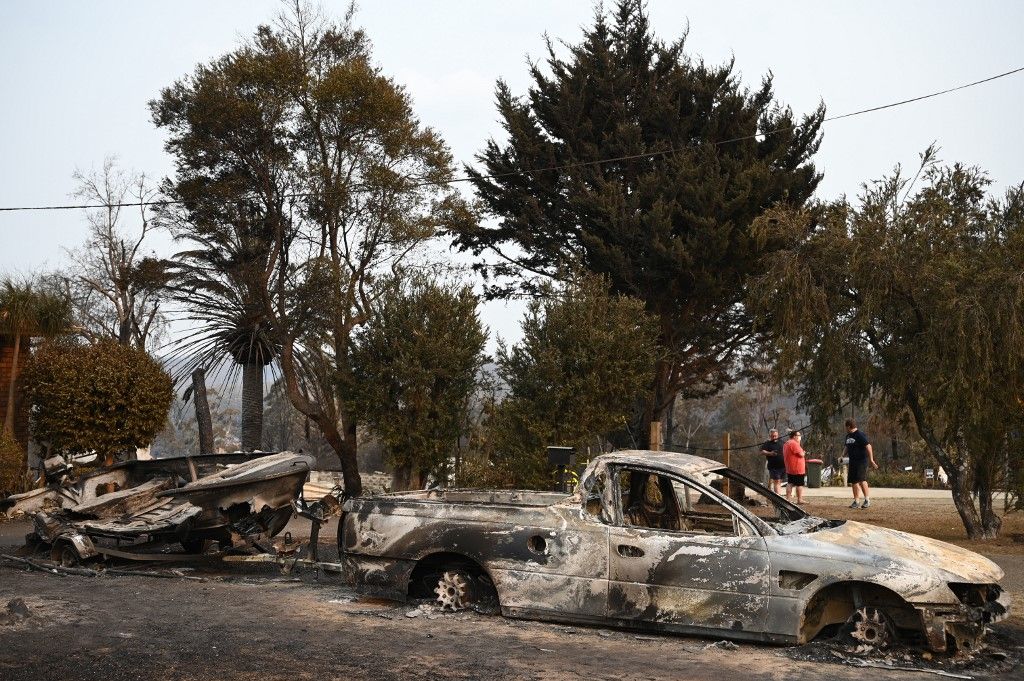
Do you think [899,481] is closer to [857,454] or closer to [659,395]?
[659,395]

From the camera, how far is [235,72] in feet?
84.6

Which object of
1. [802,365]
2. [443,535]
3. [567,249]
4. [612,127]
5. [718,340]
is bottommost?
[443,535]

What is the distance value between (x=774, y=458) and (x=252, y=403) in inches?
557

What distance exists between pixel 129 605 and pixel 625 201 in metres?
19.5

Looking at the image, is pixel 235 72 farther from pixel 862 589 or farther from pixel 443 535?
pixel 862 589

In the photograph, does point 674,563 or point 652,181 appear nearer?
point 674,563

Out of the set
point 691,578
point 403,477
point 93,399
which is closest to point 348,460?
point 93,399

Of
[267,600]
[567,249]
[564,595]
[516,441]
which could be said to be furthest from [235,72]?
[564,595]

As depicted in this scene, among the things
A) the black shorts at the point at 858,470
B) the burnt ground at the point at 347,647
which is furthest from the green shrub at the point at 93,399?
the black shorts at the point at 858,470

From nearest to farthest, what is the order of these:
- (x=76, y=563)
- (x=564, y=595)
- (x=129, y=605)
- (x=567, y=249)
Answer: (x=564, y=595) → (x=129, y=605) → (x=76, y=563) → (x=567, y=249)

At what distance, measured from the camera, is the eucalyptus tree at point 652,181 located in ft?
87.8

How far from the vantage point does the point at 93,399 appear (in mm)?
20703

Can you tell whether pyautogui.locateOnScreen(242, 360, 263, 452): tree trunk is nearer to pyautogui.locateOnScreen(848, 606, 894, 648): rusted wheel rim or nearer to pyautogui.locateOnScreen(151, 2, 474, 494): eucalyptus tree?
pyautogui.locateOnScreen(151, 2, 474, 494): eucalyptus tree

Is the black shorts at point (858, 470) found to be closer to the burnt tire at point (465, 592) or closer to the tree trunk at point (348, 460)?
the tree trunk at point (348, 460)
